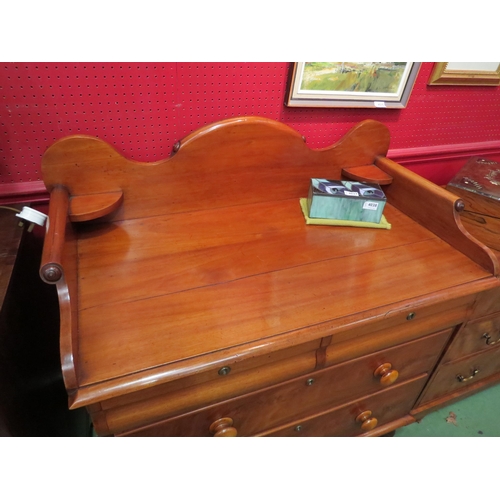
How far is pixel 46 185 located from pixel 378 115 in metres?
1.15

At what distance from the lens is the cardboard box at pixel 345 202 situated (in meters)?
1.07

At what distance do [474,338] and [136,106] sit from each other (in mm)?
1347

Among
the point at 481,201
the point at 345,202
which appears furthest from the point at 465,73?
the point at 345,202

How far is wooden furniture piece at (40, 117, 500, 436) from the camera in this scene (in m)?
0.70

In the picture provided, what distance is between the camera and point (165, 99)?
38.5 inches

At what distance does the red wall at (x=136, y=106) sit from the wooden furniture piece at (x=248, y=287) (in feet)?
0.25

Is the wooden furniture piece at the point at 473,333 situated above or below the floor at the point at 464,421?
above

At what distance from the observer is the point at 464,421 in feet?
4.80

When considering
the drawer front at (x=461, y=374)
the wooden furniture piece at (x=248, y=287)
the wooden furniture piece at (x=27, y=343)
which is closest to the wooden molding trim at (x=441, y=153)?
the wooden furniture piece at (x=248, y=287)

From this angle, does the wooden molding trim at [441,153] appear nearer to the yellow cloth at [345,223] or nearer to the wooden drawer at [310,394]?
the yellow cloth at [345,223]

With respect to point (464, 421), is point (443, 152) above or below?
above

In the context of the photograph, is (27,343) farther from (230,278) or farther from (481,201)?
(481,201)

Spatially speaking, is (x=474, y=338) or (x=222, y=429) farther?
(x=474, y=338)
